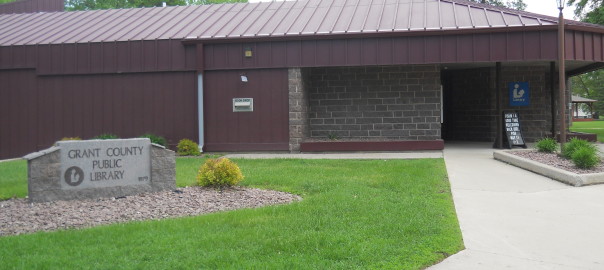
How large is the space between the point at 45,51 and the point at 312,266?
1728 centimetres

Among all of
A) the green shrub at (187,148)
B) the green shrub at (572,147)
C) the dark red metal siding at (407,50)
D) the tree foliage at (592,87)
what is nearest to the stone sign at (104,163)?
the green shrub at (187,148)

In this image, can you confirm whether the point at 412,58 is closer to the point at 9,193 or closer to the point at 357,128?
the point at 357,128

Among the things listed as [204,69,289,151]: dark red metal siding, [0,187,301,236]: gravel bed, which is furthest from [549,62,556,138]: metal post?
[0,187,301,236]: gravel bed

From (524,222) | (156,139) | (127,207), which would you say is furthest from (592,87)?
(127,207)

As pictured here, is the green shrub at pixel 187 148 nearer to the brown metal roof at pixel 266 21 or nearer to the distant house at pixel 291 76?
→ the distant house at pixel 291 76

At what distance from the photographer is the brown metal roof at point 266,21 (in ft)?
57.8

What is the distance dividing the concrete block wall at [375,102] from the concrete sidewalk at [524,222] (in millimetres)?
5625

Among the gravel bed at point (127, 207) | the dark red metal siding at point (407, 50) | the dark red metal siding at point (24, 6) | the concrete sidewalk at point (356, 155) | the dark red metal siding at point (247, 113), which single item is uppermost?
the dark red metal siding at point (24, 6)

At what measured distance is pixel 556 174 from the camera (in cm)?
1122

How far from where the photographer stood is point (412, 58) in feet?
55.3

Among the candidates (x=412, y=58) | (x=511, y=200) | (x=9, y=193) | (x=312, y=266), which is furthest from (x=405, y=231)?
(x=412, y=58)

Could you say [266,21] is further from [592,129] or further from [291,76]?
[592,129]

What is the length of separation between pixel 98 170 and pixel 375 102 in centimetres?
1130

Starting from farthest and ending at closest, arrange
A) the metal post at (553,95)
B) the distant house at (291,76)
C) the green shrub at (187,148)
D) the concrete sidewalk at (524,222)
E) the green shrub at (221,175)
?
1. the metal post at (553,95)
2. the green shrub at (187,148)
3. the distant house at (291,76)
4. the green shrub at (221,175)
5. the concrete sidewalk at (524,222)
